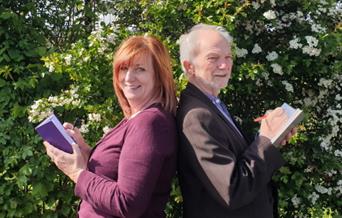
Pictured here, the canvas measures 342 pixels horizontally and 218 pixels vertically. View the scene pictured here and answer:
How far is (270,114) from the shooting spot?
86.5 inches

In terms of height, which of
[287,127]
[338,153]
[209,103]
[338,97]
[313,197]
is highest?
[209,103]

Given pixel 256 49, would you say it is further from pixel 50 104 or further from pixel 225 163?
pixel 225 163

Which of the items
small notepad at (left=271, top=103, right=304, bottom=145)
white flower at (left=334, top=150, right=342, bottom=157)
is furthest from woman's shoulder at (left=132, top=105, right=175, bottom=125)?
white flower at (left=334, top=150, right=342, bottom=157)

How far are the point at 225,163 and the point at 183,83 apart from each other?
1517mm

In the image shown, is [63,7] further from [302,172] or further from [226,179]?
[226,179]

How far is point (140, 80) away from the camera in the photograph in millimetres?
2236

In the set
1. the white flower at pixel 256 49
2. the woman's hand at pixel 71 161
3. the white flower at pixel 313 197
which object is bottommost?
the white flower at pixel 313 197

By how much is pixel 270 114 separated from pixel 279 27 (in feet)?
6.89

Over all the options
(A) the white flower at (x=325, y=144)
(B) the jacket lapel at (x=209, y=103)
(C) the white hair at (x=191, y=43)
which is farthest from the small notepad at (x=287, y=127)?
(A) the white flower at (x=325, y=144)

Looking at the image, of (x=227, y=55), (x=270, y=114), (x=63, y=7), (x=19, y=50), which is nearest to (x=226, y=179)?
(x=270, y=114)

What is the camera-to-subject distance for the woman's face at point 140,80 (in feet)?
7.34

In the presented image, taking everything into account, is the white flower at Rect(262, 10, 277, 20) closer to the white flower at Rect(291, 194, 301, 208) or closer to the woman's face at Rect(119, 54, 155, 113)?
the white flower at Rect(291, 194, 301, 208)

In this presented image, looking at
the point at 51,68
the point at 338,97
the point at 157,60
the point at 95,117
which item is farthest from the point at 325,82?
the point at 157,60

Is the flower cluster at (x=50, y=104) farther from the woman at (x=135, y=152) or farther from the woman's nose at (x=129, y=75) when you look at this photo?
the woman's nose at (x=129, y=75)
